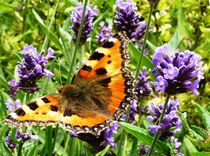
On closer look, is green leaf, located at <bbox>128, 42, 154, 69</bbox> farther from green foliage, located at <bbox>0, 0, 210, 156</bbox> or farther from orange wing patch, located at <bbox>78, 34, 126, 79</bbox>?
orange wing patch, located at <bbox>78, 34, 126, 79</bbox>

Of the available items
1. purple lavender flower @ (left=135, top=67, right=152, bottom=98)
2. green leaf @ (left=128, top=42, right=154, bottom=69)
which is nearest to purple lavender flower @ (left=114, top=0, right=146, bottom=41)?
green leaf @ (left=128, top=42, right=154, bottom=69)

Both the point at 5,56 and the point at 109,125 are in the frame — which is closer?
the point at 109,125

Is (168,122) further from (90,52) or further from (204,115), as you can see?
(90,52)

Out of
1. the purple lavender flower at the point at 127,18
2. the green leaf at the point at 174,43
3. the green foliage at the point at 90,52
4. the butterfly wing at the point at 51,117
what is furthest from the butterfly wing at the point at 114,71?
the green leaf at the point at 174,43

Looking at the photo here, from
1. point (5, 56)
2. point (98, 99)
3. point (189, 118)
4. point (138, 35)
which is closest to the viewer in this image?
point (98, 99)

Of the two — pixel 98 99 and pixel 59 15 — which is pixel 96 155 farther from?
pixel 59 15

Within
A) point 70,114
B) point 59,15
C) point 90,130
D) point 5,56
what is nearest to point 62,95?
point 70,114
